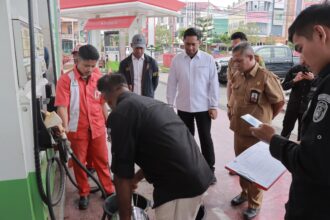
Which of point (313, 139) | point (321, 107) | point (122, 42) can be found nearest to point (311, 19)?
point (321, 107)

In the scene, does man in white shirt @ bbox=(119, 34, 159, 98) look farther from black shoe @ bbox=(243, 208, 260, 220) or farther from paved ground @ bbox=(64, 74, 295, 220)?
black shoe @ bbox=(243, 208, 260, 220)

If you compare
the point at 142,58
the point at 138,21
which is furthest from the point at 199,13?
the point at 142,58

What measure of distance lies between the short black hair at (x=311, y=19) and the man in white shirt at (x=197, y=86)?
250 centimetres

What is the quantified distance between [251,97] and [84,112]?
1571 millimetres

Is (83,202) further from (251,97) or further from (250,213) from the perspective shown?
(251,97)

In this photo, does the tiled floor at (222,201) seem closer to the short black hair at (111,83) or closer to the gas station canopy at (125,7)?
the short black hair at (111,83)

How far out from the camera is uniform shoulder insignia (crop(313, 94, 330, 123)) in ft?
3.82

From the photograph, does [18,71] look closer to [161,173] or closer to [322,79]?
[161,173]

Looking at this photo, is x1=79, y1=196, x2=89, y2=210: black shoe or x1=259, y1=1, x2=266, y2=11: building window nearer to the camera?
x1=79, y1=196, x2=89, y2=210: black shoe

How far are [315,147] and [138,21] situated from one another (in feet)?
24.2

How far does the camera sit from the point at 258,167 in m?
2.09

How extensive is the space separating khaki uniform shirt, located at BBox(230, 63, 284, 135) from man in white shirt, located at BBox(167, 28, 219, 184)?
2.40ft

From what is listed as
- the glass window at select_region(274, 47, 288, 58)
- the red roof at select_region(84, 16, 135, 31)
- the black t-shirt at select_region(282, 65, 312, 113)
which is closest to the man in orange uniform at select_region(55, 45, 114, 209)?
the black t-shirt at select_region(282, 65, 312, 113)

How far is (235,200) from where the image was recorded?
3.35 m
